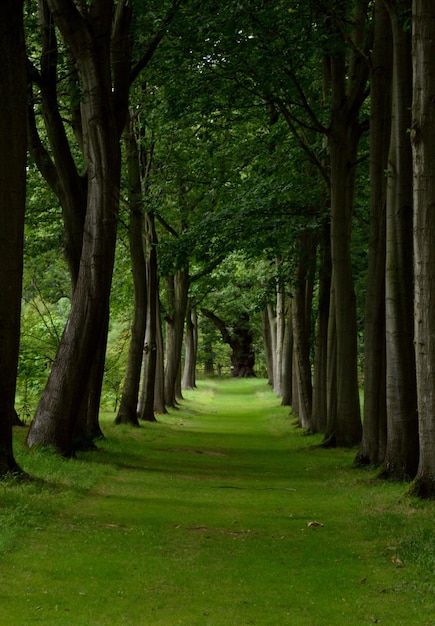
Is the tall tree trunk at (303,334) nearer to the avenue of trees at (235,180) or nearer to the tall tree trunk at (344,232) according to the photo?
the avenue of trees at (235,180)

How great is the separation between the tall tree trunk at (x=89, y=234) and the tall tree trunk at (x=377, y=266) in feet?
16.2

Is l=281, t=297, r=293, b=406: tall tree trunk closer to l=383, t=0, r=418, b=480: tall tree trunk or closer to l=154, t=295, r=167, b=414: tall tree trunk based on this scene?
l=154, t=295, r=167, b=414: tall tree trunk

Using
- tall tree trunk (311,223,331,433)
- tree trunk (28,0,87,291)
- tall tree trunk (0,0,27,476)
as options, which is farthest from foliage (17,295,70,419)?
tall tree trunk (0,0,27,476)

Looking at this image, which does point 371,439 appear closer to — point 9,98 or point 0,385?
point 0,385

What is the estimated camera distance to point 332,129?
18.6 meters

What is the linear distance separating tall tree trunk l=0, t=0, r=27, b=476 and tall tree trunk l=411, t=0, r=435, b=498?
5228mm

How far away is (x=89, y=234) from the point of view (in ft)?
49.1

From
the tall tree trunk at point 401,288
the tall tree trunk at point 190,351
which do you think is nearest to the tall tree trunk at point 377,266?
the tall tree trunk at point 401,288

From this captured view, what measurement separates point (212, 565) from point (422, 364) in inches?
160

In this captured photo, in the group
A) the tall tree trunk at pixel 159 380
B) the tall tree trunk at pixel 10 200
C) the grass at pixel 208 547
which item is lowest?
the grass at pixel 208 547

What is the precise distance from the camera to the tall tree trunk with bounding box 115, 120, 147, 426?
80.3 ft

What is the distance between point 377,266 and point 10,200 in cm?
722

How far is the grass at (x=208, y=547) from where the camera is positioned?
6105mm

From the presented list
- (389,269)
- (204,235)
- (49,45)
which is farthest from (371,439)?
(49,45)
